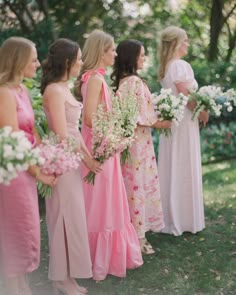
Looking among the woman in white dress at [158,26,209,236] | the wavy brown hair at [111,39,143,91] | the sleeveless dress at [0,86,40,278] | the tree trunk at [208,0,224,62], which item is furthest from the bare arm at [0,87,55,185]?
the tree trunk at [208,0,224,62]

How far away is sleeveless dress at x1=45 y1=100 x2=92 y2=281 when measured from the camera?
4211mm

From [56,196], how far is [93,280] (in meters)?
1.01

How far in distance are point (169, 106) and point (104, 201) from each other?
3.99 ft

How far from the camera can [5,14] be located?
1307cm

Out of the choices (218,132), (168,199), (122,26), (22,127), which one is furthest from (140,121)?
(122,26)

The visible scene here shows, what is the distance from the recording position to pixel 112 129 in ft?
13.8

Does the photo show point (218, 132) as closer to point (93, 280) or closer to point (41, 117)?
point (41, 117)

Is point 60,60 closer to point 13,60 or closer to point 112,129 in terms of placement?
point 13,60

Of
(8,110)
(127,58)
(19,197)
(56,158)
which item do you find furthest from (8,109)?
(127,58)

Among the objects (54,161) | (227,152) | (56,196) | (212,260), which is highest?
(54,161)

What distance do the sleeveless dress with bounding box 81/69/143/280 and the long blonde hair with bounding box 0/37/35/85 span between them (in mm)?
975

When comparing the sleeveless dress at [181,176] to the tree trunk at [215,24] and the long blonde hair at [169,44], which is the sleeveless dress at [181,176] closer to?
the long blonde hair at [169,44]

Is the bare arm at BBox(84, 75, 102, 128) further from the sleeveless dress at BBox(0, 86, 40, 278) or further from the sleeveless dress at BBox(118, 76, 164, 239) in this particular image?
the sleeveless dress at BBox(0, 86, 40, 278)

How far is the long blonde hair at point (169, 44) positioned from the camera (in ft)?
19.0
